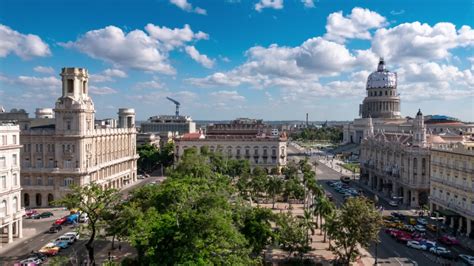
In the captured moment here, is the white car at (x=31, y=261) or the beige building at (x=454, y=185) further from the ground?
the beige building at (x=454, y=185)

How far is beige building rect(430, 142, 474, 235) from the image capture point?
65.6 metres

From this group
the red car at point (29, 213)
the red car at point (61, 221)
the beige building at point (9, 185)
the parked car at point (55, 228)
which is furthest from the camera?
the red car at point (29, 213)

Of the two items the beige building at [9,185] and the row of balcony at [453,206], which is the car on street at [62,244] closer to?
the beige building at [9,185]

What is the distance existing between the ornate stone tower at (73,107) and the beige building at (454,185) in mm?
68046

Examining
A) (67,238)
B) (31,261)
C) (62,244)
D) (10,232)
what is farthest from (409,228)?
(10,232)

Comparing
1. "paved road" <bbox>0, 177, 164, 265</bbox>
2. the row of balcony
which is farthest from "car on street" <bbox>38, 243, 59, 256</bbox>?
the row of balcony

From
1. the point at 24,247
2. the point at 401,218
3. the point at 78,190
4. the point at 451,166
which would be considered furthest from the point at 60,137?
the point at 451,166

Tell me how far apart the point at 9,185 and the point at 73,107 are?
94.1ft

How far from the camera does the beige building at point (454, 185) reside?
215 ft

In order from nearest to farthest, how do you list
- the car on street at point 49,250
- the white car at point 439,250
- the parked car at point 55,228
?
the car on street at point 49,250
the white car at point 439,250
the parked car at point 55,228

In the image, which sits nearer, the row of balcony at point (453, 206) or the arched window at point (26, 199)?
the row of balcony at point (453, 206)

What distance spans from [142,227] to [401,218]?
177ft

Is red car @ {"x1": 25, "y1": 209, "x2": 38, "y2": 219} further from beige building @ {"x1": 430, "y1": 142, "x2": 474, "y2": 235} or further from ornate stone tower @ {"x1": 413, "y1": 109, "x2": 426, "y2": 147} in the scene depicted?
ornate stone tower @ {"x1": 413, "y1": 109, "x2": 426, "y2": 147}

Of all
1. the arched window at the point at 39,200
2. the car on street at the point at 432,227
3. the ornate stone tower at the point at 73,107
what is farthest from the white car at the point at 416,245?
the arched window at the point at 39,200
